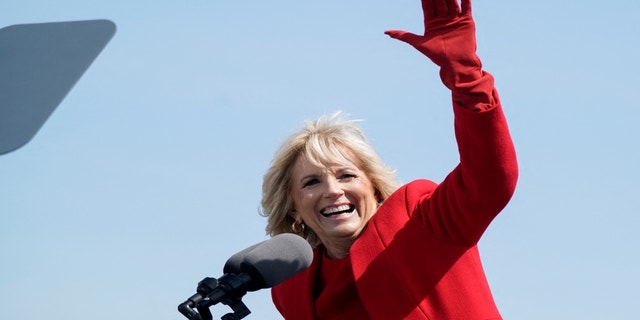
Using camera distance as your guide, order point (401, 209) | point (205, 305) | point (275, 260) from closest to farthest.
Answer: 1. point (205, 305)
2. point (275, 260)
3. point (401, 209)

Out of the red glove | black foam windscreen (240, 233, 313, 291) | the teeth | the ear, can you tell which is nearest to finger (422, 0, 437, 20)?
the red glove

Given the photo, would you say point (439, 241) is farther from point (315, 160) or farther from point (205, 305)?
point (205, 305)

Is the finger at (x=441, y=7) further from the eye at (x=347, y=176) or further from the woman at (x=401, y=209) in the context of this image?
the eye at (x=347, y=176)

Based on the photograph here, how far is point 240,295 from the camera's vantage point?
2529mm

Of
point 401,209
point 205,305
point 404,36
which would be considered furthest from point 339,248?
point 205,305

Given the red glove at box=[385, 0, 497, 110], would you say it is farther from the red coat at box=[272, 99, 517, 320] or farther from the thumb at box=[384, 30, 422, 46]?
the red coat at box=[272, 99, 517, 320]

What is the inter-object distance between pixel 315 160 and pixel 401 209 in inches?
18.8

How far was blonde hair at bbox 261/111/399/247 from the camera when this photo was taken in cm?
409

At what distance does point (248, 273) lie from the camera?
2.57 meters

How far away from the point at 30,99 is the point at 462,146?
137 cm

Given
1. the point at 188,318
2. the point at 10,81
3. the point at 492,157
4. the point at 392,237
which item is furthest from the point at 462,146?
the point at 10,81

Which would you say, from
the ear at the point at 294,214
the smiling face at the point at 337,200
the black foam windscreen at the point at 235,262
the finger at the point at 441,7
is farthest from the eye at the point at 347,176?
the black foam windscreen at the point at 235,262

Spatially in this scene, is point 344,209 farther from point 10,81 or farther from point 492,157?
point 10,81

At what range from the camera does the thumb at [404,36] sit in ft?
9.92
